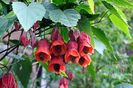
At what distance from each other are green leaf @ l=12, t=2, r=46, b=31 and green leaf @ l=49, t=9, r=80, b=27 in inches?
1.6

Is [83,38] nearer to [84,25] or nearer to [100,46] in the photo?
[84,25]

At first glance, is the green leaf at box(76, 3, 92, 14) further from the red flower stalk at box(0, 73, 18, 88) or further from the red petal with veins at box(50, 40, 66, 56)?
the red flower stalk at box(0, 73, 18, 88)

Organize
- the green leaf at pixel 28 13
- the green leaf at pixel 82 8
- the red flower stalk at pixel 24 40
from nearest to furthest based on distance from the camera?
the green leaf at pixel 28 13 < the green leaf at pixel 82 8 < the red flower stalk at pixel 24 40

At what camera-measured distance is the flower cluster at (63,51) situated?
1040 mm

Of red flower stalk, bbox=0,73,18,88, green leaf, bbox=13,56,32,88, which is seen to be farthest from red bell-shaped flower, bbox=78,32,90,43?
green leaf, bbox=13,56,32,88

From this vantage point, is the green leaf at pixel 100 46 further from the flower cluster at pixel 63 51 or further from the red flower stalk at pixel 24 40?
the red flower stalk at pixel 24 40

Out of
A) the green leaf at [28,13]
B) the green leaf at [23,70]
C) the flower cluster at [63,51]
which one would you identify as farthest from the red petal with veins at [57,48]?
the green leaf at [23,70]

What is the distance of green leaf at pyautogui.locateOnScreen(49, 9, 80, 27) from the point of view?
1.02 metres

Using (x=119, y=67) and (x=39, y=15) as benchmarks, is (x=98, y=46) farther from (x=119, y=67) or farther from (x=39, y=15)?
(x=119, y=67)

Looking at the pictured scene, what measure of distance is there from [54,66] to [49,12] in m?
0.15

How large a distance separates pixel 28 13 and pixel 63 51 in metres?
0.16

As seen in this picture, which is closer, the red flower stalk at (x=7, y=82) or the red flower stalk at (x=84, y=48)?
the red flower stalk at (x=84, y=48)

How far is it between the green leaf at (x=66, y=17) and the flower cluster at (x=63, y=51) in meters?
0.06

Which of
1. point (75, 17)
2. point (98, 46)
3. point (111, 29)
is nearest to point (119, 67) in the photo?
point (111, 29)
